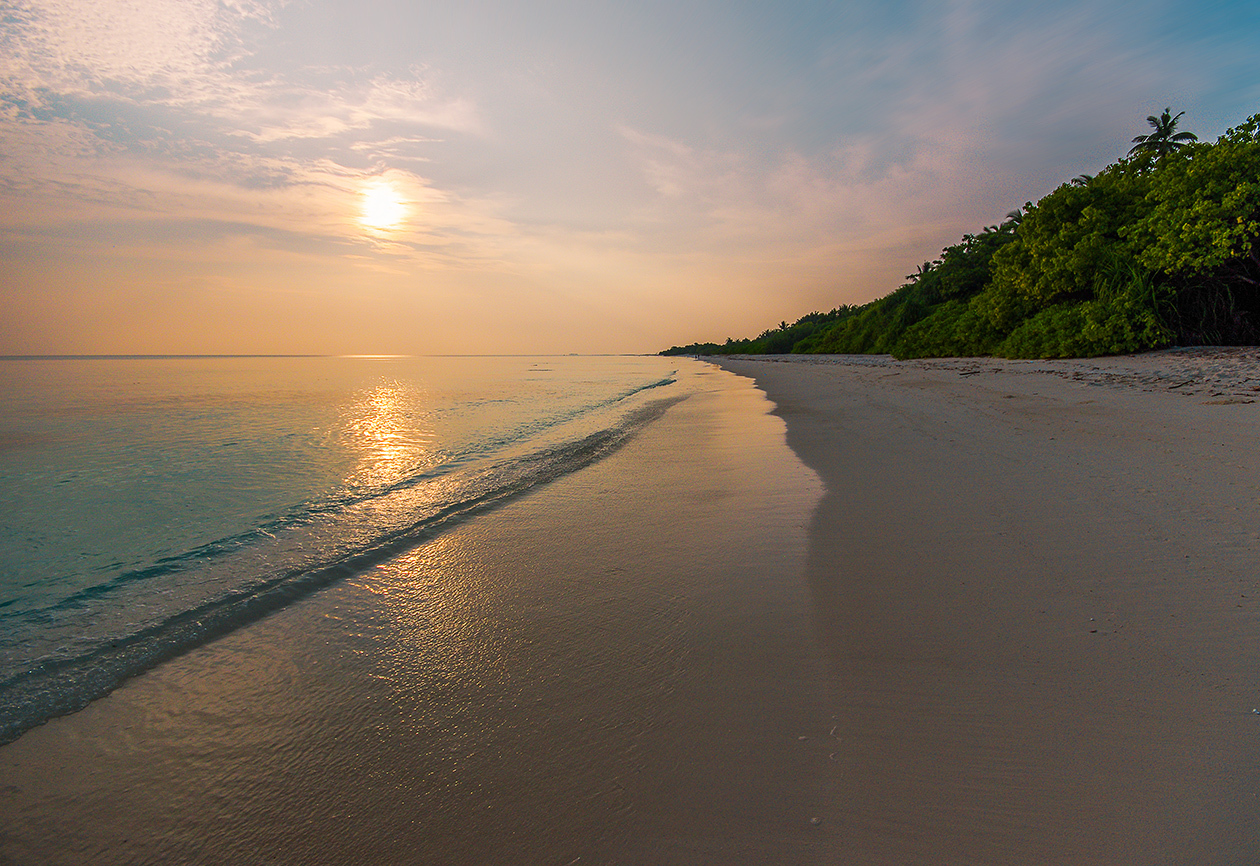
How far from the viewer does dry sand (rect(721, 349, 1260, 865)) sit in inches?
73.9

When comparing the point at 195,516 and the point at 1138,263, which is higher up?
the point at 1138,263

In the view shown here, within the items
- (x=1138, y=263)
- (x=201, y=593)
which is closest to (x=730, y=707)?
(x=201, y=593)

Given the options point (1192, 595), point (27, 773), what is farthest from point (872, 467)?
point (27, 773)

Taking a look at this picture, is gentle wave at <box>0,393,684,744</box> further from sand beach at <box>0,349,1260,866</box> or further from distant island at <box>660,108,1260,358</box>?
distant island at <box>660,108,1260,358</box>

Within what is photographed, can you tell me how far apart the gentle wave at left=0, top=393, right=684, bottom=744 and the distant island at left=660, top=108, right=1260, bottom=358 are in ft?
96.7

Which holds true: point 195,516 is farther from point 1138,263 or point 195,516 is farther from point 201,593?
point 1138,263

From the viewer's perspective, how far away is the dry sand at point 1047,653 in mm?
1876

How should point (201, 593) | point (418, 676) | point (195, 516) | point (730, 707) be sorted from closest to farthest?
point (730, 707) < point (418, 676) < point (201, 593) < point (195, 516)

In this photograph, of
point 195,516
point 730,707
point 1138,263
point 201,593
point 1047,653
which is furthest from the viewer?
point 1138,263

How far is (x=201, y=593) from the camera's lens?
471 cm

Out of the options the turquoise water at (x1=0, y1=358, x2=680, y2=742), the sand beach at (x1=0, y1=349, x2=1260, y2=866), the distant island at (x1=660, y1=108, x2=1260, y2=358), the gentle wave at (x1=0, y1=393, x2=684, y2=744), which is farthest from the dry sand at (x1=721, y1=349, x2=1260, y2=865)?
the distant island at (x1=660, y1=108, x2=1260, y2=358)

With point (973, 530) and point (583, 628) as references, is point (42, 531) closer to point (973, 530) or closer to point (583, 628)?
point (583, 628)

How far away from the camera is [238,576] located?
507 centimetres

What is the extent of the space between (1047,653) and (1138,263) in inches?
1239
